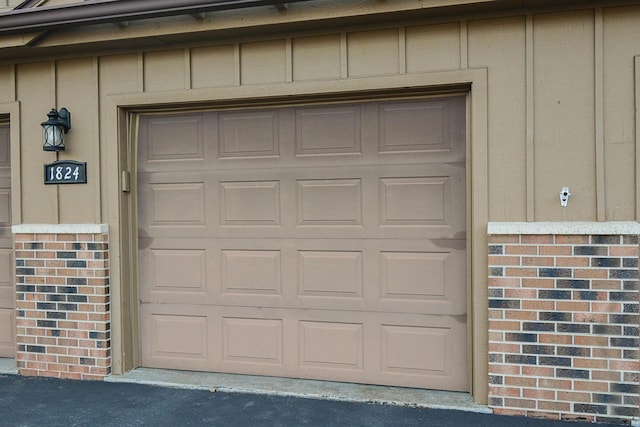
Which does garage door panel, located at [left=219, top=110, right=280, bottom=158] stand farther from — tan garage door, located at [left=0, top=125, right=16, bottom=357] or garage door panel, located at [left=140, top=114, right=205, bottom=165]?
tan garage door, located at [left=0, top=125, right=16, bottom=357]

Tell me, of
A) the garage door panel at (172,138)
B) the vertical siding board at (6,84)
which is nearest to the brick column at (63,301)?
the garage door panel at (172,138)

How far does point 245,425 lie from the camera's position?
3395mm

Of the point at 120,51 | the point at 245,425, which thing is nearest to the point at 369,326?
the point at 245,425

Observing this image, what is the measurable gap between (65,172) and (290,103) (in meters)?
1.95

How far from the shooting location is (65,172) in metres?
4.33

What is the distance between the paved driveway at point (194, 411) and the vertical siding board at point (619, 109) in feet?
4.86

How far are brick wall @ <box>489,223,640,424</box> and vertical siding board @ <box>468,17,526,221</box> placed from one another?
0.25 metres

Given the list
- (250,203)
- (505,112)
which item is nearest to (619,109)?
(505,112)

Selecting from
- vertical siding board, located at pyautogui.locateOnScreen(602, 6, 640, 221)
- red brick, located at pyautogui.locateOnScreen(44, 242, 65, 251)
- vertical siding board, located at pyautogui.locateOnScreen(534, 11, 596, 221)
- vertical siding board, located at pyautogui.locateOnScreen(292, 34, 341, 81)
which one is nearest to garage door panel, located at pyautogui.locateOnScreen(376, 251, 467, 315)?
vertical siding board, located at pyautogui.locateOnScreen(534, 11, 596, 221)

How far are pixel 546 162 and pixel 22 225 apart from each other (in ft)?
13.5

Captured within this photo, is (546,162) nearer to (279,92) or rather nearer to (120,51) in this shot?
(279,92)

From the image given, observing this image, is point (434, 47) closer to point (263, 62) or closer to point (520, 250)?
point (263, 62)

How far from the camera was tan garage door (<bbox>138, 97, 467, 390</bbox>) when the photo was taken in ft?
12.7

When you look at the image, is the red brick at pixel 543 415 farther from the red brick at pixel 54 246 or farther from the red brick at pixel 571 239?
the red brick at pixel 54 246
